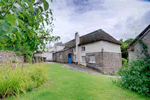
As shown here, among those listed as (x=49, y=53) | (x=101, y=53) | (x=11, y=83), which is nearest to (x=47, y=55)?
(x=49, y=53)

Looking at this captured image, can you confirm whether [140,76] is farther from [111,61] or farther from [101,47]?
[111,61]

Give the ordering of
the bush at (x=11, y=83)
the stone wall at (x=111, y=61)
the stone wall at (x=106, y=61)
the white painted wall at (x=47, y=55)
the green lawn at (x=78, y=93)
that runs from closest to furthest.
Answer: the bush at (x=11, y=83)
the green lawn at (x=78, y=93)
the stone wall at (x=106, y=61)
the stone wall at (x=111, y=61)
the white painted wall at (x=47, y=55)

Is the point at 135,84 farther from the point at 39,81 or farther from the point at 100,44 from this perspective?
the point at 100,44

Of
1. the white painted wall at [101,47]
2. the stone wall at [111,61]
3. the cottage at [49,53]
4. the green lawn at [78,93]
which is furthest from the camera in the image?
the cottage at [49,53]

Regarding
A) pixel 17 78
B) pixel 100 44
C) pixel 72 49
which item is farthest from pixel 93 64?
pixel 17 78

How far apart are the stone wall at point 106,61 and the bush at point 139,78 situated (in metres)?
11.0

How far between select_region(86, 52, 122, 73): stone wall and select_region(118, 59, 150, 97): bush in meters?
11.0

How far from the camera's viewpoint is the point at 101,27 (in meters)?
22.1

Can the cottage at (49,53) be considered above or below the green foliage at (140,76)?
above

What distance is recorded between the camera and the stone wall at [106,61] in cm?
1664

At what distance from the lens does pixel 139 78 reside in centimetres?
499

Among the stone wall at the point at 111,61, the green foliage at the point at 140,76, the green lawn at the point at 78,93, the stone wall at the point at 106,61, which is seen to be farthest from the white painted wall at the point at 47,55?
the green foliage at the point at 140,76

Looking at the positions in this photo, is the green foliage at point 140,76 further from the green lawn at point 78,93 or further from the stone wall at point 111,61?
the stone wall at point 111,61

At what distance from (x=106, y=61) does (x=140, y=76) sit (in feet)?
40.2
